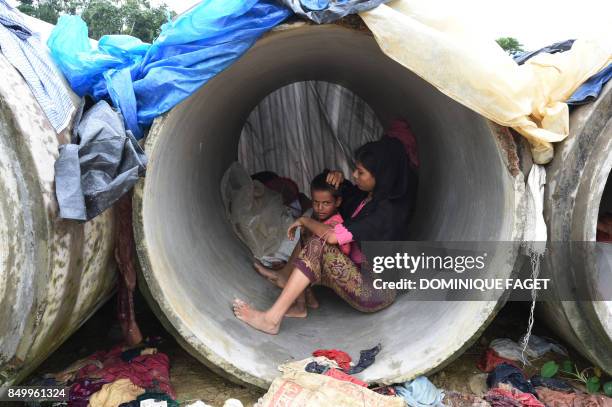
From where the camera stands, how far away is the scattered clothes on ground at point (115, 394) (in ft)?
7.92

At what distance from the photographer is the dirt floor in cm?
269

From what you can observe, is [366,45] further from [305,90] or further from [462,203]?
[305,90]

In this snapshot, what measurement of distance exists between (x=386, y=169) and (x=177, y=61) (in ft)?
4.86

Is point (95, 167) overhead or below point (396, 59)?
below

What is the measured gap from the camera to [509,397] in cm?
261

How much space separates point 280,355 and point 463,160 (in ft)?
5.76

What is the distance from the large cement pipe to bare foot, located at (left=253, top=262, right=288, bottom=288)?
10 centimetres

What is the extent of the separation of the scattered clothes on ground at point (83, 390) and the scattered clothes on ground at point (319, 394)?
2.66ft

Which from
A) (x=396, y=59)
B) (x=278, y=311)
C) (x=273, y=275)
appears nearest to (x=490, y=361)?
(x=278, y=311)

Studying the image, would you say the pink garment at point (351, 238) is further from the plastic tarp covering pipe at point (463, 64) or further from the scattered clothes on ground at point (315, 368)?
the plastic tarp covering pipe at point (463, 64)

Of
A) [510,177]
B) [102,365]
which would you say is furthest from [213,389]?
[510,177]

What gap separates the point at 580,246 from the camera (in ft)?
8.09

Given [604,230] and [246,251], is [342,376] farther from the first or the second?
[604,230]

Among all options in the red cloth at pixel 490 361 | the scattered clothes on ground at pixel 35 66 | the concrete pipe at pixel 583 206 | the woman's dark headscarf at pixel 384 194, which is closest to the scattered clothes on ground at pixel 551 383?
the red cloth at pixel 490 361
